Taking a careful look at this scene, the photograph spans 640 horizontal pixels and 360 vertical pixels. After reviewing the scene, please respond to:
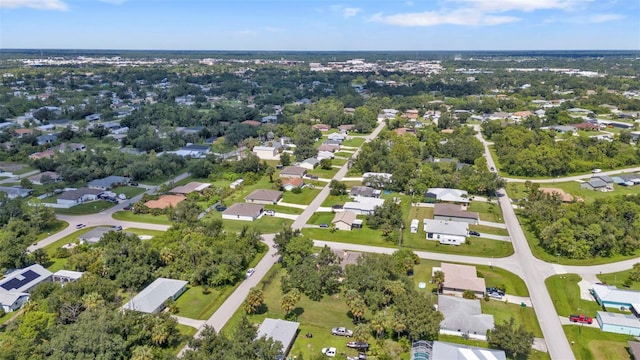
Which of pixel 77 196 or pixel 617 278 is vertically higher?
pixel 77 196

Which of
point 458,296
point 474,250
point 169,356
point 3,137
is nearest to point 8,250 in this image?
point 169,356

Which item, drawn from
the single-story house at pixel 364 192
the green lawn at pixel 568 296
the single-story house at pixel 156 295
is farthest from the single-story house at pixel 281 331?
the single-story house at pixel 364 192

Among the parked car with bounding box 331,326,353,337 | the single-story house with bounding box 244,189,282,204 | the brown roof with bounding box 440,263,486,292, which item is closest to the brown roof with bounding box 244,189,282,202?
the single-story house with bounding box 244,189,282,204

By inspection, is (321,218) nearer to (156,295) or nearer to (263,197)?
(263,197)

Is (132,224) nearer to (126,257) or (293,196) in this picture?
(126,257)

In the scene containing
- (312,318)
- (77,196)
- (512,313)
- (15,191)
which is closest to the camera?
(312,318)

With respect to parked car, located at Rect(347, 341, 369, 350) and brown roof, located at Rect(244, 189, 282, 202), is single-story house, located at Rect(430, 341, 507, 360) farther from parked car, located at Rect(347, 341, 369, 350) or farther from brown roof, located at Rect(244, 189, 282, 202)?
brown roof, located at Rect(244, 189, 282, 202)

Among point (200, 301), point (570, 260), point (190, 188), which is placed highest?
point (190, 188)

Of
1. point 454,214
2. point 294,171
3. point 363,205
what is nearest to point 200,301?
point 363,205
